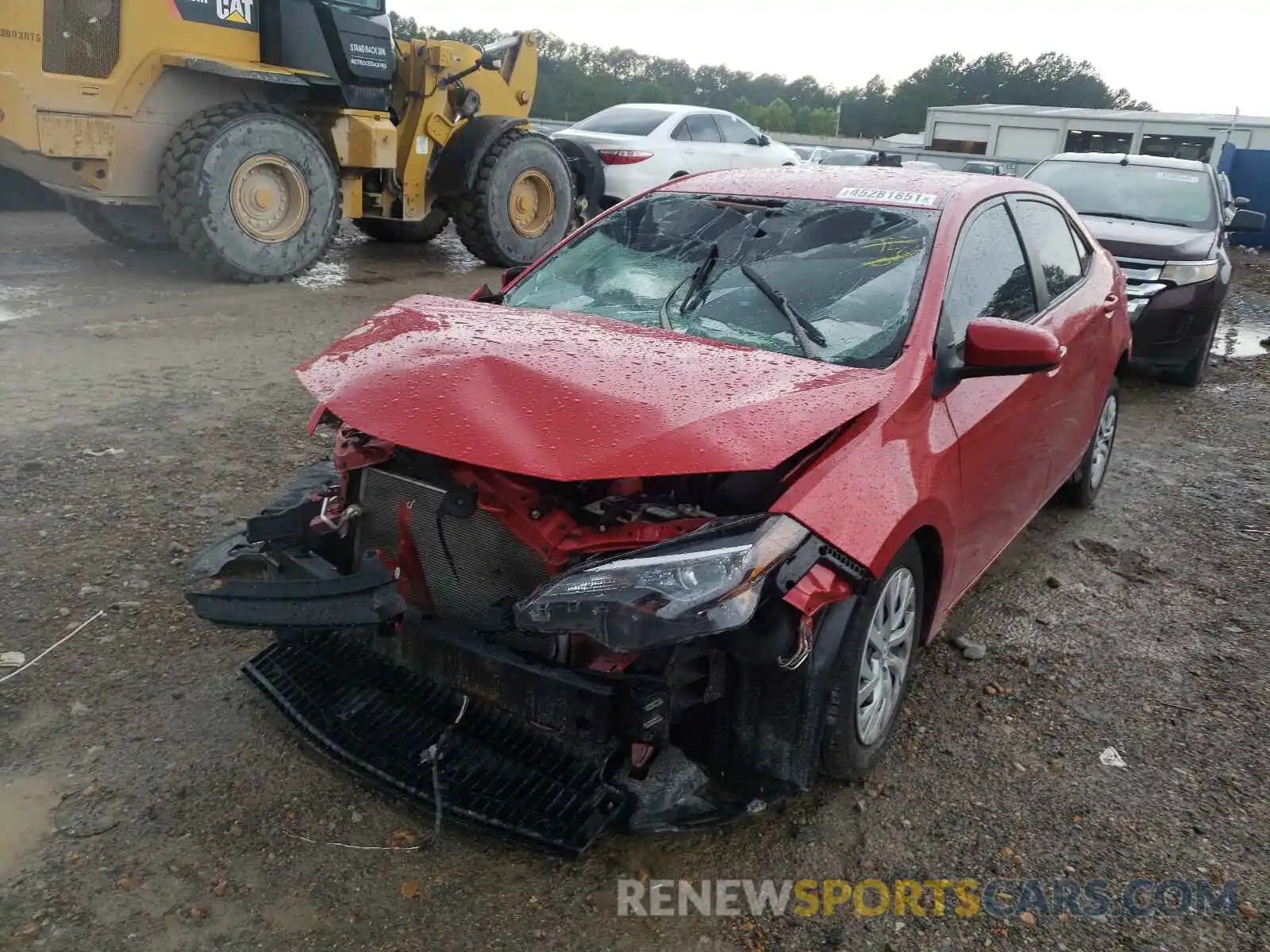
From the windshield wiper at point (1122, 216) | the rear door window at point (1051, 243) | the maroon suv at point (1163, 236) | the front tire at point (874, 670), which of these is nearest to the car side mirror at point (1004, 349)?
the front tire at point (874, 670)

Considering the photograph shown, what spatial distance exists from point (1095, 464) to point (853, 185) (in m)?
2.30

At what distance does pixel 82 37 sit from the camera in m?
7.73

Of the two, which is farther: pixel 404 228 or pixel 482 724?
pixel 404 228

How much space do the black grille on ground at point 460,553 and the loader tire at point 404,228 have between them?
390 inches

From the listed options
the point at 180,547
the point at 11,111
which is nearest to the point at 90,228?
the point at 11,111

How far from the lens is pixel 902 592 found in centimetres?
280

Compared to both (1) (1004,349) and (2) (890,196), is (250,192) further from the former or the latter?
(1) (1004,349)

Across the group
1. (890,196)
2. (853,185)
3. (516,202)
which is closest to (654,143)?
(516,202)

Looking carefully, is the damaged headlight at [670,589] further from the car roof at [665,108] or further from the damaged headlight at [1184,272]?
the car roof at [665,108]

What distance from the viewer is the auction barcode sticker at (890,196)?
11.3 ft

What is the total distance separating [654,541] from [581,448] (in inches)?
11.8

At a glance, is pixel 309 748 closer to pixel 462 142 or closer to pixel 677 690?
pixel 677 690

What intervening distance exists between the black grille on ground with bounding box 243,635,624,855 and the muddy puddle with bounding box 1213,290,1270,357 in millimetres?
9235

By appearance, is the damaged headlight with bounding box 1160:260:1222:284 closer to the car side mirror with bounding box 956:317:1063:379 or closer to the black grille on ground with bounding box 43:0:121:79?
the car side mirror with bounding box 956:317:1063:379
